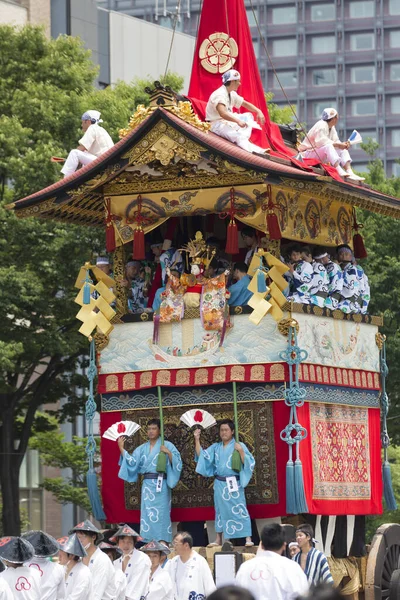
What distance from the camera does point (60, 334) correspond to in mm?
24562

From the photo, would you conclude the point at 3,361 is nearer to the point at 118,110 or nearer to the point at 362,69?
the point at 118,110

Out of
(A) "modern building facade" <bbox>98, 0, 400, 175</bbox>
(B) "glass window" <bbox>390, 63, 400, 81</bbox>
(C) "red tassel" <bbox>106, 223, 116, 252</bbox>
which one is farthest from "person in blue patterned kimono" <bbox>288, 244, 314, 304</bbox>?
(B) "glass window" <bbox>390, 63, 400, 81</bbox>

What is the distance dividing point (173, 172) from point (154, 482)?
11.9 ft

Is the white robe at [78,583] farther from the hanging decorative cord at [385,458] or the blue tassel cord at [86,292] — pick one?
the hanging decorative cord at [385,458]

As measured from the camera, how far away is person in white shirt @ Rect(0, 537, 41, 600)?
12.1 meters

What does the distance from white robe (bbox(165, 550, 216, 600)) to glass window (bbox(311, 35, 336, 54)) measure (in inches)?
2951

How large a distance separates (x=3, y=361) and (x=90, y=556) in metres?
9.42

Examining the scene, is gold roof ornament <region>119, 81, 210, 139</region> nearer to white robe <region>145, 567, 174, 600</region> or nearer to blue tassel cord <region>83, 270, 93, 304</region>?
blue tassel cord <region>83, 270, 93, 304</region>

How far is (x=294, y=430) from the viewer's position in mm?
16703

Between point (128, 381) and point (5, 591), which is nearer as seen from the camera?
point (5, 591)

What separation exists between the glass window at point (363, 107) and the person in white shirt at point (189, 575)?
239ft

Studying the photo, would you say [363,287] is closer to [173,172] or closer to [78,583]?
[173,172]

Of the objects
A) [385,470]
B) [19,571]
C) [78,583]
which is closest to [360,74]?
[385,470]

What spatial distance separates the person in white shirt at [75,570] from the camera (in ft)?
42.4
